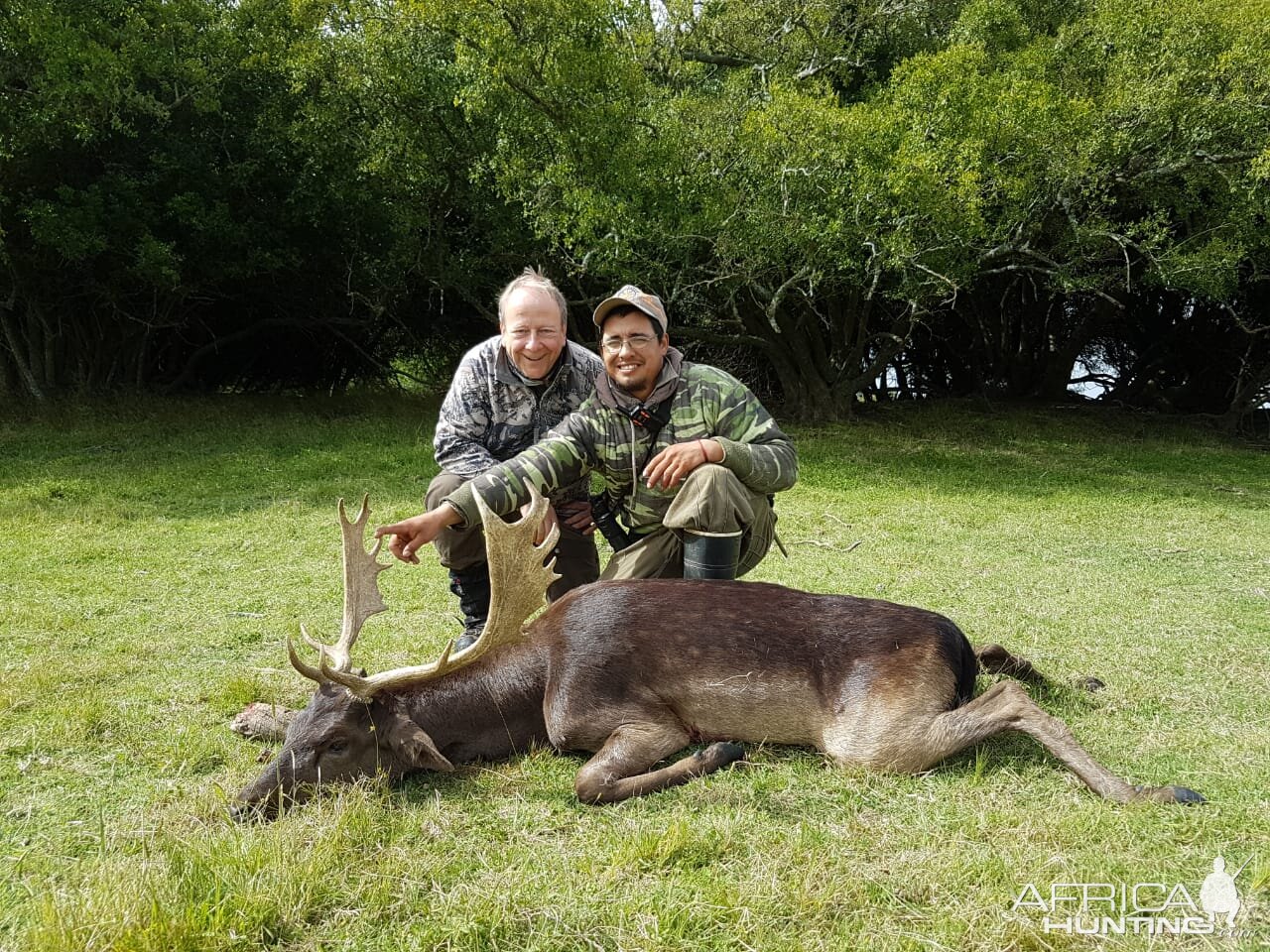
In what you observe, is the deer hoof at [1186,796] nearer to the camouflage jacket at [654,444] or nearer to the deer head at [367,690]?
the camouflage jacket at [654,444]

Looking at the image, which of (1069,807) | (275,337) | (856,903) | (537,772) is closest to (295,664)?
(537,772)

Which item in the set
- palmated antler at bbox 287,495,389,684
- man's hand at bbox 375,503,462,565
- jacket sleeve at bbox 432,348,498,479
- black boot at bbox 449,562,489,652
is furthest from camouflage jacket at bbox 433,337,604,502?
palmated antler at bbox 287,495,389,684

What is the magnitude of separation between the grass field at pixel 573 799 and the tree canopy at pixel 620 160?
19.3ft

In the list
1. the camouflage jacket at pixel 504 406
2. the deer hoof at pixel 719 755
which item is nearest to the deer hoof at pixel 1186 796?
the deer hoof at pixel 719 755

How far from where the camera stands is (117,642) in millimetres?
5566

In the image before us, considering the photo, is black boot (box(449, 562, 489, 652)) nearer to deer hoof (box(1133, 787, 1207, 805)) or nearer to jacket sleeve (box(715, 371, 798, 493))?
jacket sleeve (box(715, 371, 798, 493))

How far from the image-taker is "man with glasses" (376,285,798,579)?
14.1 ft

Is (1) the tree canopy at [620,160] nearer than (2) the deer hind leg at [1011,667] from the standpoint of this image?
No

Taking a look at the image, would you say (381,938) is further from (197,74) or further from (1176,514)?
(197,74)

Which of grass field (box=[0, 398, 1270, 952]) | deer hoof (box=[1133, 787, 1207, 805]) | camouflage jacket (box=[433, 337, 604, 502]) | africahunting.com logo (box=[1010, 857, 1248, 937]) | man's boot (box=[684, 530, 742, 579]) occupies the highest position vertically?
camouflage jacket (box=[433, 337, 604, 502])

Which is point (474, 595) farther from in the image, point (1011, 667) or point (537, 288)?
point (1011, 667)

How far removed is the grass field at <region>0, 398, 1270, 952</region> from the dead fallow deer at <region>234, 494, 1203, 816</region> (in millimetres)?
129

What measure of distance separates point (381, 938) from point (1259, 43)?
15576 mm

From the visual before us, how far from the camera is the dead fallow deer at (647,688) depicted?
356 cm
